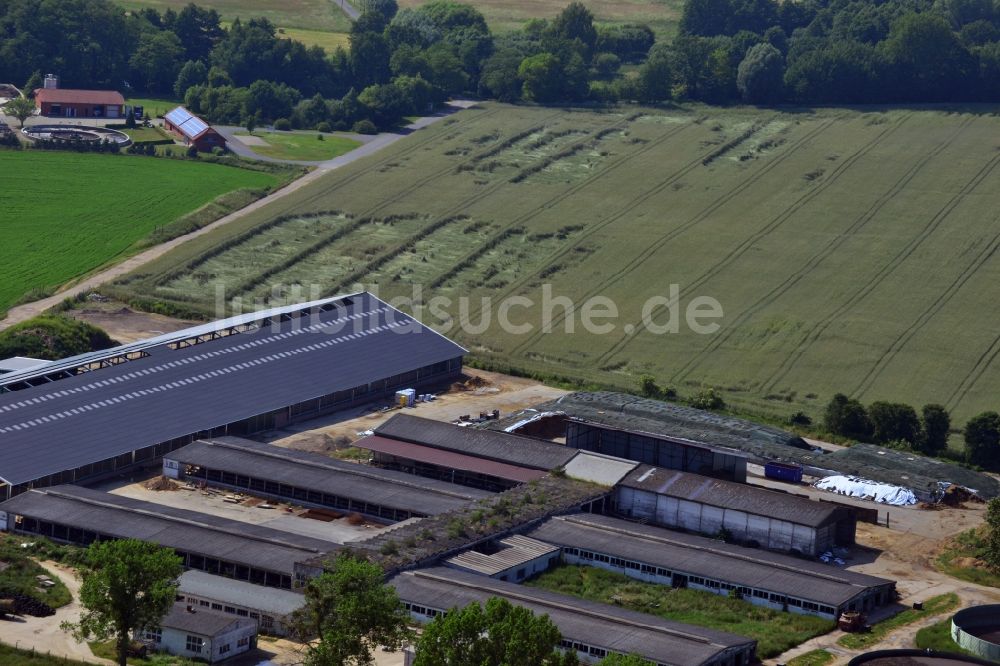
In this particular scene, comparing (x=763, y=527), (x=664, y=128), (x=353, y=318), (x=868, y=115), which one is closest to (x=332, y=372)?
(x=353, y=318)

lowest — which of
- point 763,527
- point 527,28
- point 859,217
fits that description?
point 763,527

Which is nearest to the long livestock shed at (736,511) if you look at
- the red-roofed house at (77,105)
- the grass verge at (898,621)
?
the grass verge at (898,621)

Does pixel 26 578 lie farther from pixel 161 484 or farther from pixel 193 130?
pixel 193 130

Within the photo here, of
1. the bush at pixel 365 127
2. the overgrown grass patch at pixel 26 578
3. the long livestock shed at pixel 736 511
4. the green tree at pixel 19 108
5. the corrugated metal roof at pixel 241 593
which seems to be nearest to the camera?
the corrugated metal roof at pixel 241 593

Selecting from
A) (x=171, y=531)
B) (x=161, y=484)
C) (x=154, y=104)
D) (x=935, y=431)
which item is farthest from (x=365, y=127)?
(x=171, y=531)

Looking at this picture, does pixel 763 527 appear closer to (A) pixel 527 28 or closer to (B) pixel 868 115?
(B) pixel 868 115

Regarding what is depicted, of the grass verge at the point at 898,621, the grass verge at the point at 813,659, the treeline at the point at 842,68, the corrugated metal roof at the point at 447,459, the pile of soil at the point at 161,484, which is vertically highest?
the treeline at the point at 842,68

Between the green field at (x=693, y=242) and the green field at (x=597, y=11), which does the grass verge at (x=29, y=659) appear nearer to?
the green field at (x=693, y=242)
